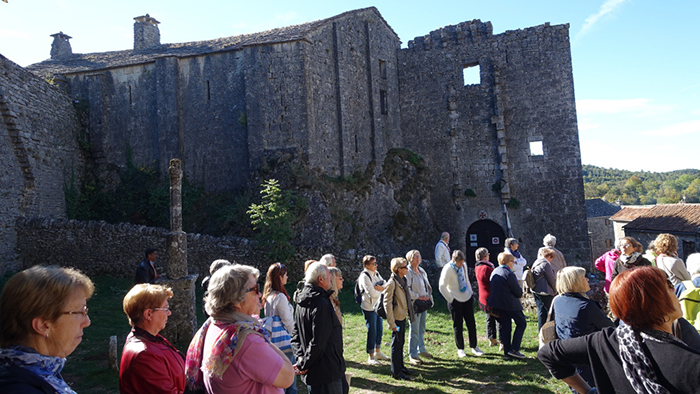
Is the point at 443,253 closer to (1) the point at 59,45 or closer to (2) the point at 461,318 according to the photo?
(2) the point at 461,318

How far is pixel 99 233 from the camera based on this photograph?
1410 centimetres

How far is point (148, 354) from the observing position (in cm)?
298

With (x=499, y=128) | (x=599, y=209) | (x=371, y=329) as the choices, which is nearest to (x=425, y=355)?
(x=371, y=329)

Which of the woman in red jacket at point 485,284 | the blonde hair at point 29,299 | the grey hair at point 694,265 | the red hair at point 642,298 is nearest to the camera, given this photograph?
the blonde hair at point 29,299

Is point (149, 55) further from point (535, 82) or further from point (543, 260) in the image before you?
point (543, 260)

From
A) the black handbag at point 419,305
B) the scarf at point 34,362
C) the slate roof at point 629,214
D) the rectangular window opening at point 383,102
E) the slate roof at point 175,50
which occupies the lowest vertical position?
the black handbag at point 419,305

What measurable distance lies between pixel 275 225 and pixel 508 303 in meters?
8.37

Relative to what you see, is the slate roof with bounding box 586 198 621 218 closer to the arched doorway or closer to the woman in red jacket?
Result: the arched doorway

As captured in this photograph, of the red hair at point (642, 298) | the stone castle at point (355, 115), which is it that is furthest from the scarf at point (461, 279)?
the stone castle at point (355, 115)

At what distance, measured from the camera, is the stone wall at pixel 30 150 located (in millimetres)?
13836

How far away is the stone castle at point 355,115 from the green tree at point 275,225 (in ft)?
5.68

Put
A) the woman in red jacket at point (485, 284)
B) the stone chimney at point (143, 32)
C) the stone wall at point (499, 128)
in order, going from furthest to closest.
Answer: the stone chimney at point (143, 32) → the stone wall at point (499, 128) → the woman in red jacket at point (485, 284)

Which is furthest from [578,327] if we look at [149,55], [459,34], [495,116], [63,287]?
[149,55]

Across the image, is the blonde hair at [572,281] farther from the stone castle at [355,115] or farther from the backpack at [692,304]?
the stone castle at [355,115]
